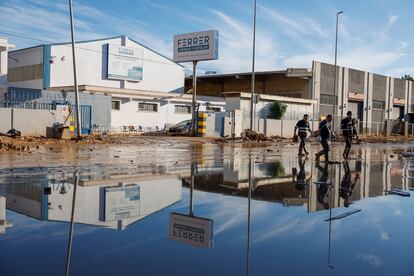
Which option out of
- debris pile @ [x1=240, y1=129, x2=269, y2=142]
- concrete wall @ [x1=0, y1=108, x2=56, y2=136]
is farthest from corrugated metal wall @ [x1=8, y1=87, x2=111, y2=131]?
debris pile @ [x1=240, y1=129, x2=269, y2=142]

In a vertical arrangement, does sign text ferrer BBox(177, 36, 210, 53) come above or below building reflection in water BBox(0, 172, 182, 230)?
above

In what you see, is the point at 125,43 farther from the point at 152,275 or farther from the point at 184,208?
the point at 152,275

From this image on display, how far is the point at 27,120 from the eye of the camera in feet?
84.6

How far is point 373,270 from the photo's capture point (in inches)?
185

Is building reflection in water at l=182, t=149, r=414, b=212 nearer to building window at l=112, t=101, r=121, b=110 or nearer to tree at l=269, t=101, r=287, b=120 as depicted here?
building window at l=112, t=101, r=121, b=110

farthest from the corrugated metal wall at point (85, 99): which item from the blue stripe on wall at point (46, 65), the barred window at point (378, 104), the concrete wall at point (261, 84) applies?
the barred window at point (378, 104)

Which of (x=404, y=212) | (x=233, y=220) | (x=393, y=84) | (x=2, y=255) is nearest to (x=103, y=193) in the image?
(x=233, y=220)

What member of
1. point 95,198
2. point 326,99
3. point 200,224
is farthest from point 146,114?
point 200,224

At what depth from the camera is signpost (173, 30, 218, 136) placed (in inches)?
1485

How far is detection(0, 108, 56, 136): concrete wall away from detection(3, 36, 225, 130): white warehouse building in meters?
8.94

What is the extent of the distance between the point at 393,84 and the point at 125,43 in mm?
38846

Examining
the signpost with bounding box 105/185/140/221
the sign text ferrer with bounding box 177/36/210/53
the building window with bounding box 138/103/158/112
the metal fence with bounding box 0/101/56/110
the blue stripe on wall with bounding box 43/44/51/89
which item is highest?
the sign text ferrer with bounding box 177/36/210/53

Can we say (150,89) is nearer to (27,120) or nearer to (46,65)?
(46,65)

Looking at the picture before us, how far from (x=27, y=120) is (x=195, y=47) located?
55.7ft
